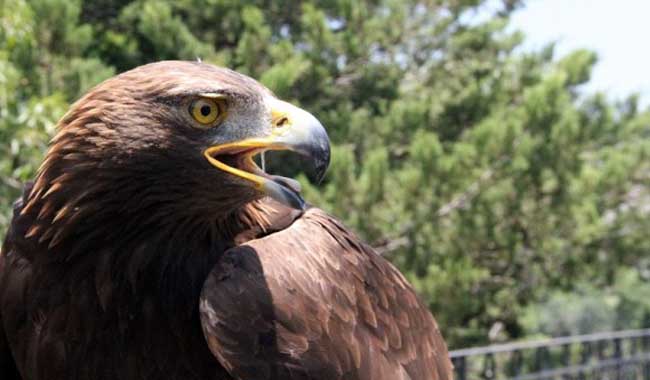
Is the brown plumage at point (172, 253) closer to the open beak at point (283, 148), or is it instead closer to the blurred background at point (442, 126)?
the open beak at point (283, 148)

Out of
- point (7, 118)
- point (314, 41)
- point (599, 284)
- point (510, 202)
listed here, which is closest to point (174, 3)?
point (314, 41)

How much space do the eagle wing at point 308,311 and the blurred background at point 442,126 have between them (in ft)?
19.9

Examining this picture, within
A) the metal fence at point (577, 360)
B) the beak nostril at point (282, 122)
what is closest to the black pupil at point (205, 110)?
the beak nostril at point (282, 122)

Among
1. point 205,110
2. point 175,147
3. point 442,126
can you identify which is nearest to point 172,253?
point 175,147

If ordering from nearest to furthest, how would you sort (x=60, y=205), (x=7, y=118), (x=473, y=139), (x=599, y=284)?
(x=60, y=205) < (x=7, y=118) < (x=473, y=139) < (x=599, y=284)

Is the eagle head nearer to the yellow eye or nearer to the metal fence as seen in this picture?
the yellow eye

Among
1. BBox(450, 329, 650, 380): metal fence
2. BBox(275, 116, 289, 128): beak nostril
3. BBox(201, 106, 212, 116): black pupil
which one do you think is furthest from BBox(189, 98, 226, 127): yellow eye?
BBox(450, 329, 650, 380): metal fence

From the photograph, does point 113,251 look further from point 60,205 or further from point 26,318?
point 26,318

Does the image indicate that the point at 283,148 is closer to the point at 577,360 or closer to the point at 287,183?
the point at 287,183

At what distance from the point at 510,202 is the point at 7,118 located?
23.5ft

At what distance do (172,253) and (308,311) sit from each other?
430 mm

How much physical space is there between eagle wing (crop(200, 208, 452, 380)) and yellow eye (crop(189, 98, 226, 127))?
0.42 metres

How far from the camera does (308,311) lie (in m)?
2.54

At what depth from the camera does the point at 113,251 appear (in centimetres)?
250
